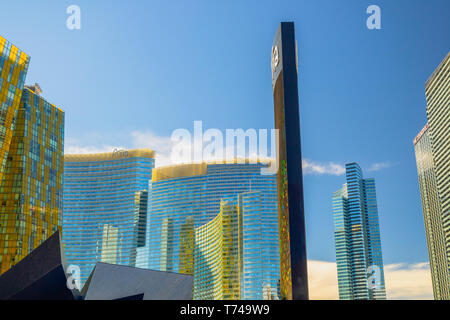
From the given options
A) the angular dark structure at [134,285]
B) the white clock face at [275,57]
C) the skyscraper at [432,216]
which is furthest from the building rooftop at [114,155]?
the angular dark structure at [134,285]

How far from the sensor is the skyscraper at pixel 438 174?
123 meters

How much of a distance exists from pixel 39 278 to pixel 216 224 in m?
164

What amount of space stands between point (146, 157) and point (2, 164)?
122 meters

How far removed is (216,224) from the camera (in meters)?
179

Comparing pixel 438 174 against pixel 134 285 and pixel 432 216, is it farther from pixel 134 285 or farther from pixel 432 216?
pixel 134 285

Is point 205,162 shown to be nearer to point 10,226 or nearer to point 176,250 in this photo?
point 176,250

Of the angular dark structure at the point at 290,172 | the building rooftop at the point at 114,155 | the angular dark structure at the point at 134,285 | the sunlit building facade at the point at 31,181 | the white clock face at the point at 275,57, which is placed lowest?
the angular dark structure at the point at 134,285

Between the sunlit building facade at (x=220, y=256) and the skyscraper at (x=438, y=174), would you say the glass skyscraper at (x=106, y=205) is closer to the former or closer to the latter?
the sunlit building facade at (x=220, y=256)

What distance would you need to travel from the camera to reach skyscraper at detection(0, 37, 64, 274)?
7321 centimetres

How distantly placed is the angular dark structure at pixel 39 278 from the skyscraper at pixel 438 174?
120 meters

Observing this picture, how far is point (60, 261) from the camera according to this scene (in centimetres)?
1697

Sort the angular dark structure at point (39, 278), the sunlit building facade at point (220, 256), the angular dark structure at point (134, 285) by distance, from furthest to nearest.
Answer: the sunlit building facade at point (220, 256), the angular dark structure at point (134, 285), the angular dark structure at point (39, 278)

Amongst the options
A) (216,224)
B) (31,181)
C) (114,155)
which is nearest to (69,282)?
(31,181)
